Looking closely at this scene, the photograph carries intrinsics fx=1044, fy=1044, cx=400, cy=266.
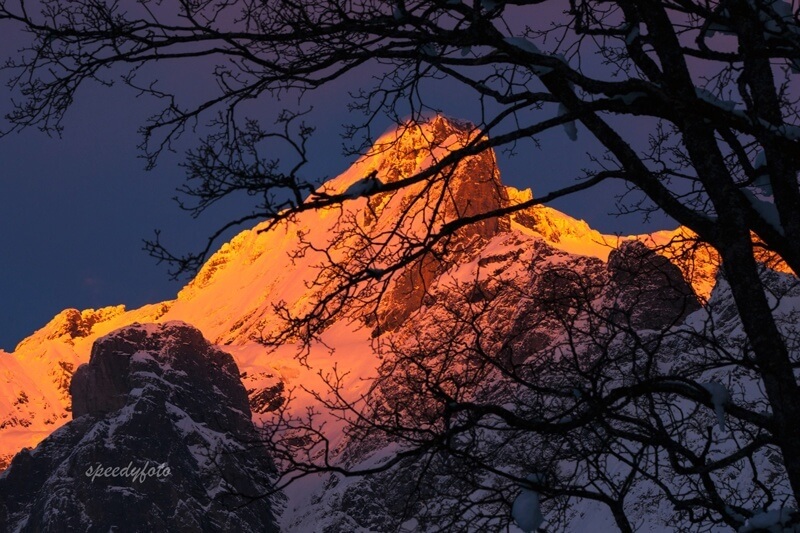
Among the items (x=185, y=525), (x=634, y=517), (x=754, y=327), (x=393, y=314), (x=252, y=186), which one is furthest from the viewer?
(x=393, y=314)

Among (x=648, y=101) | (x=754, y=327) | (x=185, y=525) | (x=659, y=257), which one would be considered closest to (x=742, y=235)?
(x=754, y=327)

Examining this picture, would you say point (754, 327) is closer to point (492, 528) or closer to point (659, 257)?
point (659, 257)

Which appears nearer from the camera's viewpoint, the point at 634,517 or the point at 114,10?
the point at 114,10

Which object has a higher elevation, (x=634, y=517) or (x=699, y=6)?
(x=634, y=517)

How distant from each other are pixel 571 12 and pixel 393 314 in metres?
186

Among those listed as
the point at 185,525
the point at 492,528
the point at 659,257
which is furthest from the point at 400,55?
the point at 185,525

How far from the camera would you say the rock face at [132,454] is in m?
169

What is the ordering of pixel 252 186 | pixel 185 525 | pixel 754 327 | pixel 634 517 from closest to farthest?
pixel 754 327, pixel 252 186, pixel 634 517, pixel 185 525

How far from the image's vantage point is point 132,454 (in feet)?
586

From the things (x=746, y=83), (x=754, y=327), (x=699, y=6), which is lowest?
(x=754, y=327)

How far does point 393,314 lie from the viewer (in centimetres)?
19300

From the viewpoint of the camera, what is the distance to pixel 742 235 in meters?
5.53

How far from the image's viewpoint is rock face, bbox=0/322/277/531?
168750mm

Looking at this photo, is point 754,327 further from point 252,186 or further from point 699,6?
point 252,186
